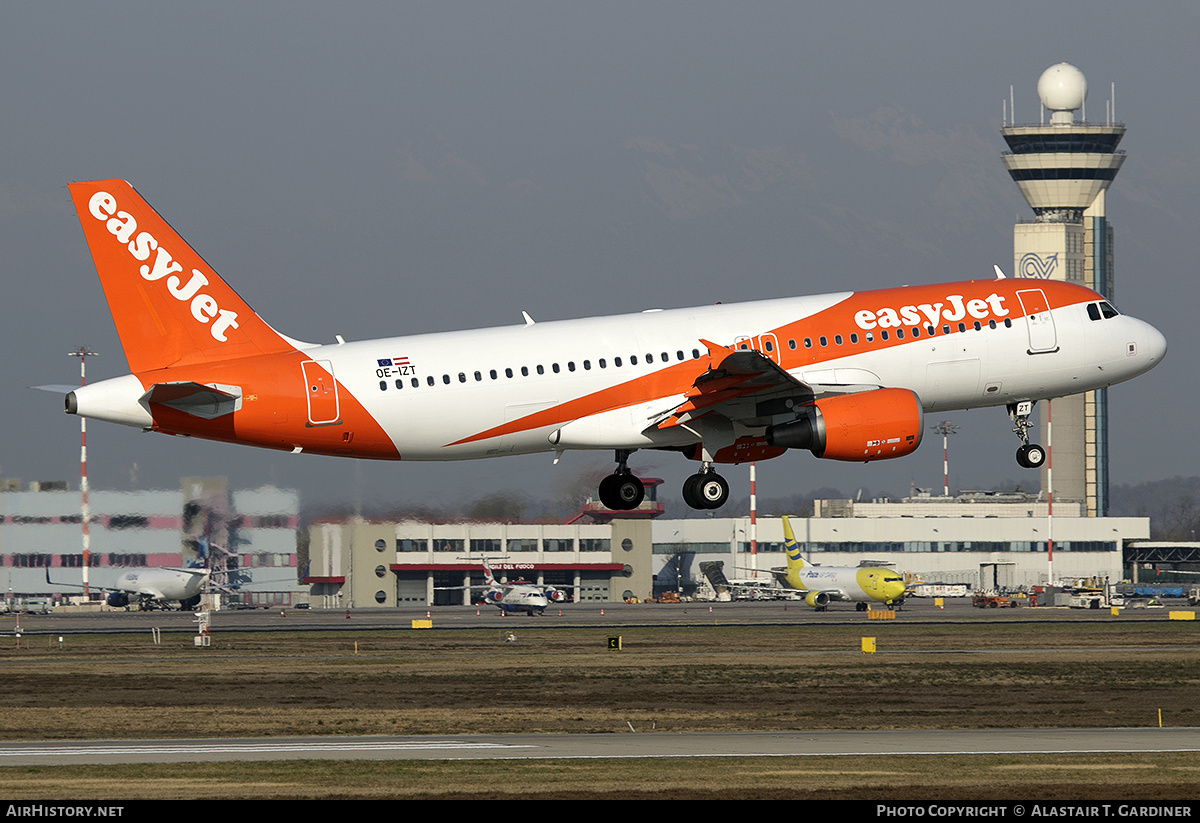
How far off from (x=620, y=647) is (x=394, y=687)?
18.2 meters

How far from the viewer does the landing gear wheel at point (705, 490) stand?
47.2 metres

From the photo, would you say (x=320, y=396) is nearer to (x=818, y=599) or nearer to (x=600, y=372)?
(x=600, y=372)

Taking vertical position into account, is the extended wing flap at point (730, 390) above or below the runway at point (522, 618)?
above

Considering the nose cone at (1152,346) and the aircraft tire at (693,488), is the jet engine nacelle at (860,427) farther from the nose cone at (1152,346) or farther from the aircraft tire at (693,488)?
the nose cone at (1152,346)

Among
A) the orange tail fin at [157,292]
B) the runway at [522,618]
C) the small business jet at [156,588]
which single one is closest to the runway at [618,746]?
the orange tail fin at [157,292]

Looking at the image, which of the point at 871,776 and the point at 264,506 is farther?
the point at 264,506

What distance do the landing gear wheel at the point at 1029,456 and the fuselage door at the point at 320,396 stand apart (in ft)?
67.9

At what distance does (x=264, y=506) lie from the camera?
275ft

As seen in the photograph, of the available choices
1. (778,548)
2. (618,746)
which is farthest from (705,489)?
(778,548)

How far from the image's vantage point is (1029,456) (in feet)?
163

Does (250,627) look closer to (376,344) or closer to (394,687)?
(394,687)

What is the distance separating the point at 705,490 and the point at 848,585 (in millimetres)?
68634

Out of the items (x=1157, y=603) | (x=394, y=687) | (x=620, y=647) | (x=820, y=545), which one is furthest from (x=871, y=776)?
(x=820, y=545)

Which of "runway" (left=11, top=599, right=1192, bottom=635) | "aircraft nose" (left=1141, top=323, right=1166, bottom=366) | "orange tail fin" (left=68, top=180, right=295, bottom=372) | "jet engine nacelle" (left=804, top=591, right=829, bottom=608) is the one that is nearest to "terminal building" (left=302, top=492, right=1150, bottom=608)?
"runway" (left=11, top=599, right=1192, bottom=635)
